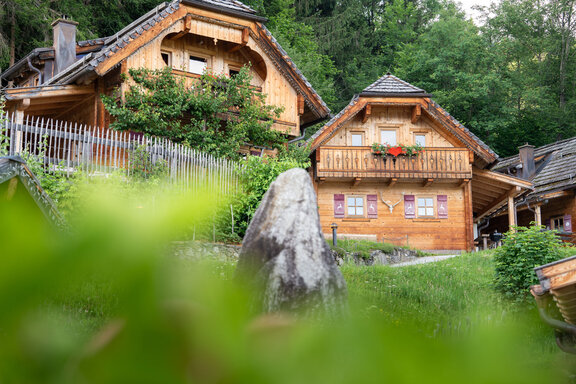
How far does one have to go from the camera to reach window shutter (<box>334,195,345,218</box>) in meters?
25.7

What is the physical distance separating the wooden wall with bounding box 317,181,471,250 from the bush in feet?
41.4

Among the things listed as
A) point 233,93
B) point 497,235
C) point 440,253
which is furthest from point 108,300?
point 497,235

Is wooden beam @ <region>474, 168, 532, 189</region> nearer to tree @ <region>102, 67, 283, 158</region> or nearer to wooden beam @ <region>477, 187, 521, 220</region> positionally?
wooden beam @ <region>477, 187, 521, 220</region>

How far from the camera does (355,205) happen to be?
2600 centimetres

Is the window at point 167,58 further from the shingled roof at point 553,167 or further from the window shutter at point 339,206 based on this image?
the shingled roof at point 553,167

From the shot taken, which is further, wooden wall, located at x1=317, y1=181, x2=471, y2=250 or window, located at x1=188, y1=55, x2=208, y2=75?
wooden wall, located at x1=317, y1=181, x2=471, y2=250

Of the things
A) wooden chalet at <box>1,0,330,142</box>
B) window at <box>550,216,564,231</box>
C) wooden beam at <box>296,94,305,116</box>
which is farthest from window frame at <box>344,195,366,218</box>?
window at <box>550,216,564,231</box>

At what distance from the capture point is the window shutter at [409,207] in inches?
1024

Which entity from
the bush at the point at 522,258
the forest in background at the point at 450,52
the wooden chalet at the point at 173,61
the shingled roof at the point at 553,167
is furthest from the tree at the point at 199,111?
the shingled roof at the point at 553,167

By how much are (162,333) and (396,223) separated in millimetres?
25700

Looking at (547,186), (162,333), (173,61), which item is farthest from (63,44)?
(162,333)

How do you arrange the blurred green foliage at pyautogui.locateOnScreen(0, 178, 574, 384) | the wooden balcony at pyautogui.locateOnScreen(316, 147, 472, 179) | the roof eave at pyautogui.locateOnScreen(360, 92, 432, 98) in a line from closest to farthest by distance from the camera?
1. the blurred green foliage at pyautogui.locateOnScreen(0, 178, 574, 384)
2. the wooden balcony at pyautogui.locateOnScreen(316, 147, 472, 179)
3. the roof eave at pyautogui.locateOnScreen(360, 92, 432, 98)

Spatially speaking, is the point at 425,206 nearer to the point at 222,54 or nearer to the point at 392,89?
the point at 392,89

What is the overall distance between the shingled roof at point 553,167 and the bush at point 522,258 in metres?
16.7
